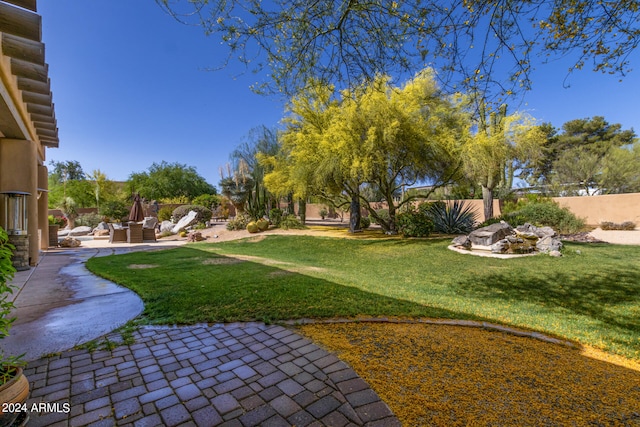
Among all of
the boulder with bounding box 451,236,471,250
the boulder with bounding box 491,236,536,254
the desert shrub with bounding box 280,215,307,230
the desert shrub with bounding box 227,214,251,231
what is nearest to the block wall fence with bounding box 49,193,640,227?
the boulder with bounding box 491,236,536,254

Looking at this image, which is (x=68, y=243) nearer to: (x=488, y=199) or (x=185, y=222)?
(x=185, y=222)

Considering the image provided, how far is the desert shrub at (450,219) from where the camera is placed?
12281mm

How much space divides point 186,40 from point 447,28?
12.3ft

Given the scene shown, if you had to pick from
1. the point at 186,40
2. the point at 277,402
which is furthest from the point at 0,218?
the point at 277,402

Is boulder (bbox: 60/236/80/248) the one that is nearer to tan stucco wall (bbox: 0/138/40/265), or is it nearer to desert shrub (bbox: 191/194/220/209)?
tan stucco wall (bbox: 0/138/40/265)

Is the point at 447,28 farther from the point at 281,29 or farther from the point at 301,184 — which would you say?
the point at 301,184

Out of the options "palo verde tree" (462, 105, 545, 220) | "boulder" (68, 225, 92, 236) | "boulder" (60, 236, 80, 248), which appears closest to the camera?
"boulder" (60, 236, 80, 248)

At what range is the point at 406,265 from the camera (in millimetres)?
7699

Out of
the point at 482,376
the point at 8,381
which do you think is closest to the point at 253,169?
the point at 8,381

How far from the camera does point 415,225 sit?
1156cm

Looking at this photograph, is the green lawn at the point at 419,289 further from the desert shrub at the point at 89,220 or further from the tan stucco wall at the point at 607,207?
the desert shrub at the point at 89,220

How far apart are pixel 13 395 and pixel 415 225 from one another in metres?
11.4

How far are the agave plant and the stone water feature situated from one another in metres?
2.57

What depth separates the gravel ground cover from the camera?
180cm
